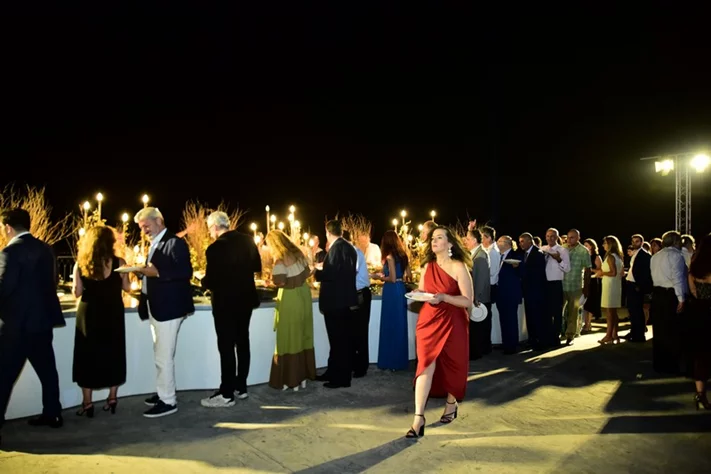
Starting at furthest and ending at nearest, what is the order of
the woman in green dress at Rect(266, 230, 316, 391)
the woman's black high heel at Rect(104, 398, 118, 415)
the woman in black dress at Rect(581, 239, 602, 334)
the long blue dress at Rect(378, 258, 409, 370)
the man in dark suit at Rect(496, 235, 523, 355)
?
the woman in black dress at Rect(581, 239, 602, 334), the man in dark suit at Rect(496, 235, 523, 355), the long blue dress at Rect(378, 258, 409, 370), the woman in green dress at Rect(266, 230, 316, 391), the woman's black high heel at Rect(104, 398, 118, 415)

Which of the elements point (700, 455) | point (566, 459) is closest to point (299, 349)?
point (566, 459)

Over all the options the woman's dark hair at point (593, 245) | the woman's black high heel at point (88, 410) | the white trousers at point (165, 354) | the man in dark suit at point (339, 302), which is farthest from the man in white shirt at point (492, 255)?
the woman's black high heel at point (88, 410)

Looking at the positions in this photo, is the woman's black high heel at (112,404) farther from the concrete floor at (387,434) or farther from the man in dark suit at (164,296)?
the man in dark suit at (164,296)

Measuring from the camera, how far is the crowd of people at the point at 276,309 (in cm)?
480

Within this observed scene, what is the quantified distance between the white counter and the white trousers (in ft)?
1.98

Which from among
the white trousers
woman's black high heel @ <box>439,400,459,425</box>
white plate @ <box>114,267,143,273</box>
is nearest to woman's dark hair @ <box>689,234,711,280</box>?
woman's black high heel @ <box>439,400,459,425</box>

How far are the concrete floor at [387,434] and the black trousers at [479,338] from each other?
1348 millimetres

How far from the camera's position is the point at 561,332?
32.6ft

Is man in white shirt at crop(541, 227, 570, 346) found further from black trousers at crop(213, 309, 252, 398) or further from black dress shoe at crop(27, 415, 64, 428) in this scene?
black dress shoe at crop(27, 415, 64, 428)

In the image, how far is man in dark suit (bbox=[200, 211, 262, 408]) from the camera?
220 inches

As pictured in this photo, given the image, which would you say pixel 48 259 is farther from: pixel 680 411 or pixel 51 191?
pixel 51 191

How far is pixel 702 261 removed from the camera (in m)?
5.72

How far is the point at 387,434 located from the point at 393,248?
8.93 feet

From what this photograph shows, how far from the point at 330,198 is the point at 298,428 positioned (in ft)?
82.5
